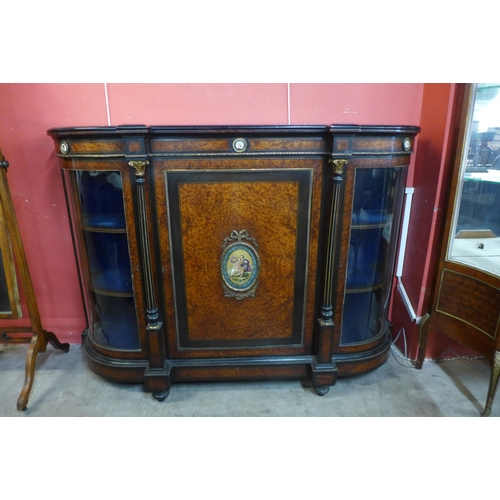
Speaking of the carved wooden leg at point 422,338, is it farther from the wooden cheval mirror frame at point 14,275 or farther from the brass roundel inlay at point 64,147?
the wooden cheval mirror frame at point 14,275

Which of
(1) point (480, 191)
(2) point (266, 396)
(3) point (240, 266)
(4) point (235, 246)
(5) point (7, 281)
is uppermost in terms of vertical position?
(1) point (480, 191)

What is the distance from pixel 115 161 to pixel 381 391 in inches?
69.7

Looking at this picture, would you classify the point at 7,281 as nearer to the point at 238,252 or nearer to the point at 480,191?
the point at 238,252

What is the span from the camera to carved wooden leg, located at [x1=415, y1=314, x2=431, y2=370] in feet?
6.30

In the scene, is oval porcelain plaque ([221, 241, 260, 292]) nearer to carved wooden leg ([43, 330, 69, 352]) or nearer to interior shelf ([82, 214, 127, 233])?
interior shelf ([82, 214, 127, 233])

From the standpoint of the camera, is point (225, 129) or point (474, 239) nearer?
point (225, 129)

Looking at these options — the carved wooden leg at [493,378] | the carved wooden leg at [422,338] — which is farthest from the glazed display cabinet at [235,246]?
the carved wooden leg at [493,378]

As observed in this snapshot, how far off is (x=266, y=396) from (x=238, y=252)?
0.79 meters

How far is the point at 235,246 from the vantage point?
1.61m

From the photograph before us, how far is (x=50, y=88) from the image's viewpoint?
71.1 inches

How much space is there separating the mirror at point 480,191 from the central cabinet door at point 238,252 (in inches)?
30.6

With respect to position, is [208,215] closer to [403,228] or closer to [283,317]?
[283,317]

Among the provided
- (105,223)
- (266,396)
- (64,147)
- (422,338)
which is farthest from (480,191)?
(64,147)

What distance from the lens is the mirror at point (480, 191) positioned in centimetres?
164
